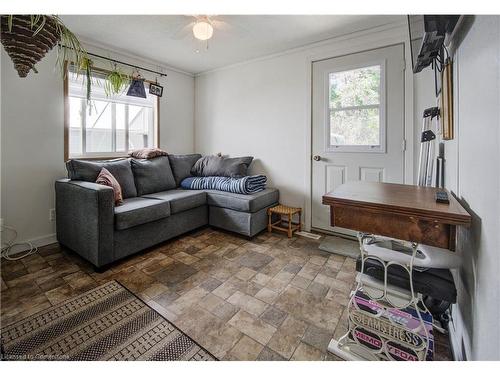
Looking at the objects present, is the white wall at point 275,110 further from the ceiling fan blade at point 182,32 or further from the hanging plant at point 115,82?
the hanging plant at point 115,82

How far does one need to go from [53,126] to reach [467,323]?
3568 mm

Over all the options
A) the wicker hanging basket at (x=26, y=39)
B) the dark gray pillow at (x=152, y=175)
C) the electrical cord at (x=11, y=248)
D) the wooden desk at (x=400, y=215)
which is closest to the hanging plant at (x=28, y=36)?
the wicker hanging basket at (x=26, y=39)

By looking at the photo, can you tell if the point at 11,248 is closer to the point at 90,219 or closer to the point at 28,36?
the point at 90,219

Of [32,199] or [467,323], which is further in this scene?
[32,199]

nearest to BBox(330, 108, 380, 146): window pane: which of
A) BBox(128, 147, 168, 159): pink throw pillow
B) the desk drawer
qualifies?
the desk drawer

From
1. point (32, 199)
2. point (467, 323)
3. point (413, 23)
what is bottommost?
point (467, 323)

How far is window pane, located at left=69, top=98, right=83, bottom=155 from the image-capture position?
2.77 metres

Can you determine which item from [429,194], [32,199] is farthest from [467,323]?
[32,199]

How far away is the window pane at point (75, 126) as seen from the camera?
277cm

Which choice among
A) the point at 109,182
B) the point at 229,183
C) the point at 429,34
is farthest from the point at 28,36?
the point at 229,183

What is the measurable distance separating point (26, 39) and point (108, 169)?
6.01 feet

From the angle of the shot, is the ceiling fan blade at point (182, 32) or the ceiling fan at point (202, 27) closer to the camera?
the ceiling fan at point (202, 27)
